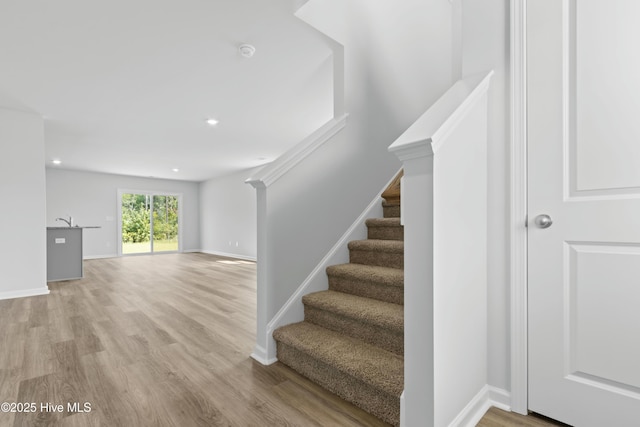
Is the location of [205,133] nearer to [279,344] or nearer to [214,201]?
[279,344]

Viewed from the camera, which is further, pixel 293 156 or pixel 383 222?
pixel 383 222

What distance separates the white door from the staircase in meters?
0.65

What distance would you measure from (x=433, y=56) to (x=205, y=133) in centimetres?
356

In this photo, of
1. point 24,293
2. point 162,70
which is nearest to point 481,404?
A: point 162,70

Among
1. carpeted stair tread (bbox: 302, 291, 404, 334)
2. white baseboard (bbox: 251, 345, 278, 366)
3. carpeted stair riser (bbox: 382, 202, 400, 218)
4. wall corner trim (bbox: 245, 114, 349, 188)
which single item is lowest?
white baseboard (bbox: 251, 345, 278, 366)

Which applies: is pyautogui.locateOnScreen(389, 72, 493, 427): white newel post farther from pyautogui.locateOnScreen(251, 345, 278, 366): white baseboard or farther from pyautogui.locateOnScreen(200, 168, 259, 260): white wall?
pyautogui.locateOnScreen(200, 168, 259, 260): white wall

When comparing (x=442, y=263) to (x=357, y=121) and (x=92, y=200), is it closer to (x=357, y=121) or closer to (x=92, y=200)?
(x=357, y=121)

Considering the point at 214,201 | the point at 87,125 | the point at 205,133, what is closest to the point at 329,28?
the point at 205,133

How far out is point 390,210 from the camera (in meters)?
2.69

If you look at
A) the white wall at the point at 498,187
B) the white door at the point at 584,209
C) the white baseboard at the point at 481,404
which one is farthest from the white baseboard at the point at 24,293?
the white door at the point at 584,209

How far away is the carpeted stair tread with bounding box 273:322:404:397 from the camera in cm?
137

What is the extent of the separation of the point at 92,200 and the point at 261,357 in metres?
8.52

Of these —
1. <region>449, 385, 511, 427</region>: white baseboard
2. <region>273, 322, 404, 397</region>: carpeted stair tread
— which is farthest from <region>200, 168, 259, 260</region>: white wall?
<region>449, 385, 511, 427</region>: white baseboard

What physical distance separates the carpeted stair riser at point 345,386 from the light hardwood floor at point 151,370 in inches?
1.5
